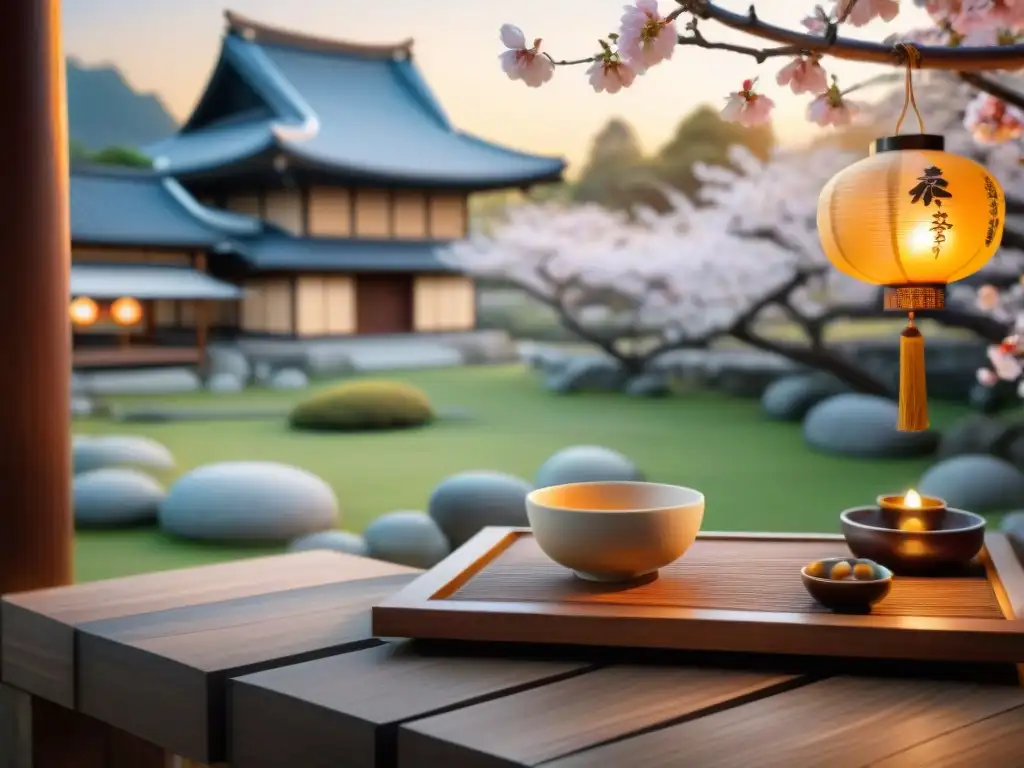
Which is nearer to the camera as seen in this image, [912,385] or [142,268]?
[912,385]

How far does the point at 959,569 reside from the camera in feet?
4.12

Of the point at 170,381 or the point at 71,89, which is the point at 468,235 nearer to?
the point at 170,381

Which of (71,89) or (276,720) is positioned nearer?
(276,720)

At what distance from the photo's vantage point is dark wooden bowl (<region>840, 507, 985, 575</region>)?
3.97ft

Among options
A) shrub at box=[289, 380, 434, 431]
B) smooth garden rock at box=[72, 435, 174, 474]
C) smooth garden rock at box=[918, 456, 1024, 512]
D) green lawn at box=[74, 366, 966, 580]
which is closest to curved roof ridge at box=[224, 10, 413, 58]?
green lawn at box=[74, 366, 966, 580]

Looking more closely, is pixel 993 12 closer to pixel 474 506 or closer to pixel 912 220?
pixel 912 220

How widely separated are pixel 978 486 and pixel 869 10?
3880mm

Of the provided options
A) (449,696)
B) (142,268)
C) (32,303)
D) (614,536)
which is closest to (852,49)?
(614,536)

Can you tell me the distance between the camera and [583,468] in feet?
16.1

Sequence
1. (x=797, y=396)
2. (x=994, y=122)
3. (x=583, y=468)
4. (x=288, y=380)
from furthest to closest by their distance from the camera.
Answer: (x=288, y=380) → (x=797, y=396) → (x=583, y=468) → (x=994, y=122)

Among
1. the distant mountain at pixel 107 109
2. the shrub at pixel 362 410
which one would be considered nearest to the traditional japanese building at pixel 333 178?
the distant mountain at pixel 107 109

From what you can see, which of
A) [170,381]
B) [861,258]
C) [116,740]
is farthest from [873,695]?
[170,381]

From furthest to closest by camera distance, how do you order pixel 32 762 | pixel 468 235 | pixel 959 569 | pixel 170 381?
pixel 468 235
pixel 170 381
pixel 32 762
pixel 959 569

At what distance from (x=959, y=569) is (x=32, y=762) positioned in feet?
3.60
